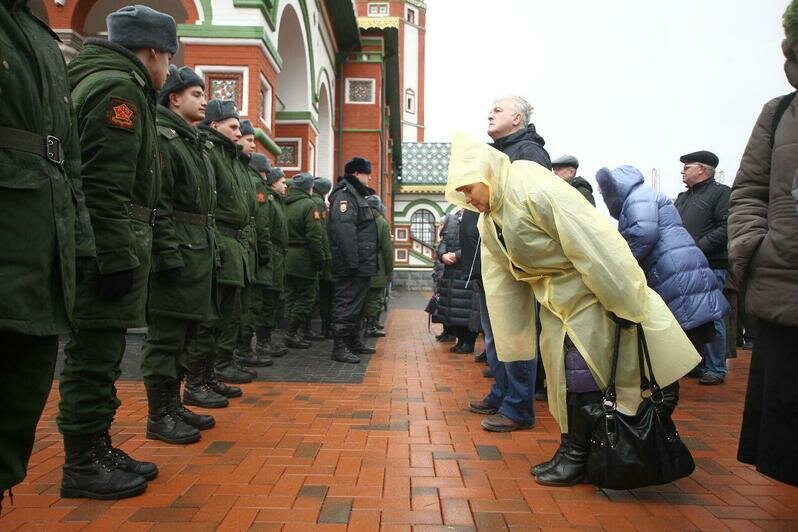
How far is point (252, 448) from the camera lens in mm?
3439

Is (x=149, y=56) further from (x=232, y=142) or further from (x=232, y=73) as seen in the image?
(x=232, y=73)

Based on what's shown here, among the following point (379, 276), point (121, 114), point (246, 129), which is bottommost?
point (379, 276)

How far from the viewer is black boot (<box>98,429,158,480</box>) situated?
283 centimetres

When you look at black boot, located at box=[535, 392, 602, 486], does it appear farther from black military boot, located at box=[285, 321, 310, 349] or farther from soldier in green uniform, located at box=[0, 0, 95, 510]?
black military boot, located at box=[285, 321, 310, 349]

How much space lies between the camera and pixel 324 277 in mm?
7980

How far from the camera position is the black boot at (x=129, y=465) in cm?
283

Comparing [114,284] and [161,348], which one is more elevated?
[114,284]

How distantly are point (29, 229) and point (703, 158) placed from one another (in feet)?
18.8

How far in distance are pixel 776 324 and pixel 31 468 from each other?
3370 mm

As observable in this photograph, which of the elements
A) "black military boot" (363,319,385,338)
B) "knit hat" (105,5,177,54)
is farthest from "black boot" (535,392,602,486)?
"black military boot" (363,319,385,338)

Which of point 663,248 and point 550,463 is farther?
point 663,248

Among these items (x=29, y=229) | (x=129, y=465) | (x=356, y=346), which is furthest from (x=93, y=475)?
(x=356, y=346)

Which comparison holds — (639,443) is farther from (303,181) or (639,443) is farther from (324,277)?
(303,181)

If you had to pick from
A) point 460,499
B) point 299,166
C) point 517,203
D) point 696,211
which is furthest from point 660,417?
point 299,166
